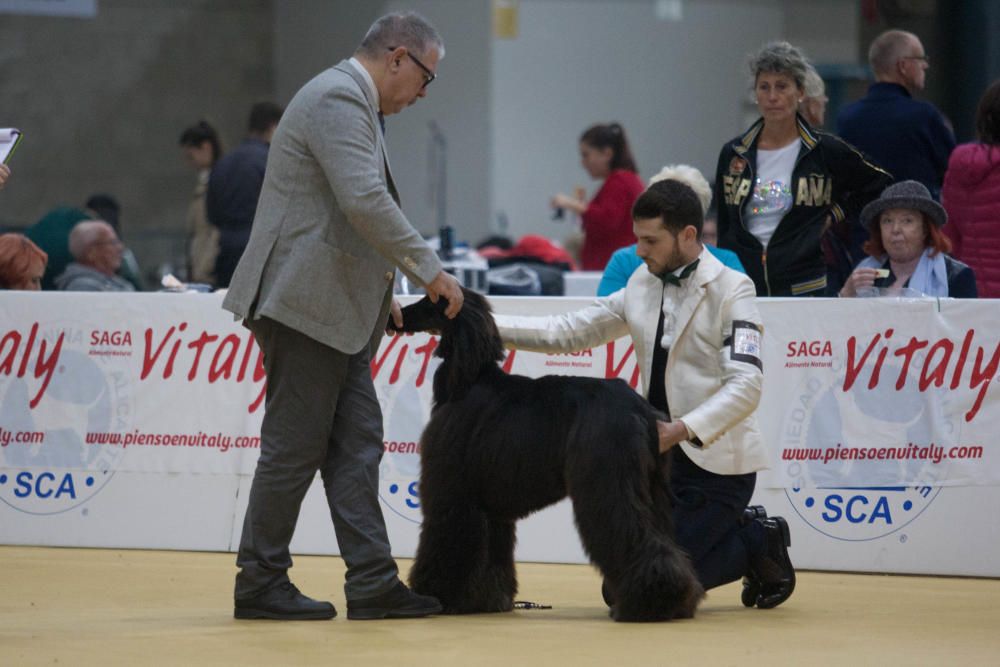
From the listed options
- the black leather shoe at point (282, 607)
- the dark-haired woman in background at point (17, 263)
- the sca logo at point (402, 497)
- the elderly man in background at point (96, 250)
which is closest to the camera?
the black leather shoe at point (282, 607)

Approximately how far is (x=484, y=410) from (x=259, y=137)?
4.26 metres

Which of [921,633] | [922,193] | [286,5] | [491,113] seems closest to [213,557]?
[921,633]

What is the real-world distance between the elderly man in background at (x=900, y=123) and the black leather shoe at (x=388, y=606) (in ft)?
11.1

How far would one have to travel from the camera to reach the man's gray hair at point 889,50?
21.0 feet

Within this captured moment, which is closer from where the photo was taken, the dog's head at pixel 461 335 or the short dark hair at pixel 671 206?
the dog's head at pixel 461 335

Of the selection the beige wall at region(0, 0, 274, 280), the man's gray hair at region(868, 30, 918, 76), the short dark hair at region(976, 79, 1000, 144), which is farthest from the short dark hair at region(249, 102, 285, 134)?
the beige wall at region(0, 0, 274, 280)

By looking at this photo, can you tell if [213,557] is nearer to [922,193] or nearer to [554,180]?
[922,193]

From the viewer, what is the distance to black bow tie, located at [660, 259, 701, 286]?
166 inches

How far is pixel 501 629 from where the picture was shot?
149 inches

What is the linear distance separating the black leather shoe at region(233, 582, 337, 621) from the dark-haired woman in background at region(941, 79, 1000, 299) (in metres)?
3.27

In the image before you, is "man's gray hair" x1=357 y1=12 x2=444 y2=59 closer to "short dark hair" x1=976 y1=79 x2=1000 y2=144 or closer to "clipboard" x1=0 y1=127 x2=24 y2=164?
"clipboard" x1=0 y1=127 x2=24 y2=164

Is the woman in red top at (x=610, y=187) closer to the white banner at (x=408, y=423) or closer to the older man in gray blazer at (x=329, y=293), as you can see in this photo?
the white banner at (x=408, y=423)

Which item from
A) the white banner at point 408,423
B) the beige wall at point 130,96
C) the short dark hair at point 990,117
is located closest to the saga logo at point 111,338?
the white banner at point 408,423

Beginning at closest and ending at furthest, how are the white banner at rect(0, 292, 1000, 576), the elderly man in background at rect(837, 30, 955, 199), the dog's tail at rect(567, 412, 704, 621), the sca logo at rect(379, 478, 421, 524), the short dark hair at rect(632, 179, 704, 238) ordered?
the dog's tail at rect(567, 412, 704, 621), the short dark hair at rect(632, 179, 704, 238), the white banner at rect(0, 292, 1000, 576), the sca logo at rect(379, 478, 421, 524), the elderly man in background at rect(837, 30, 955, 199)
